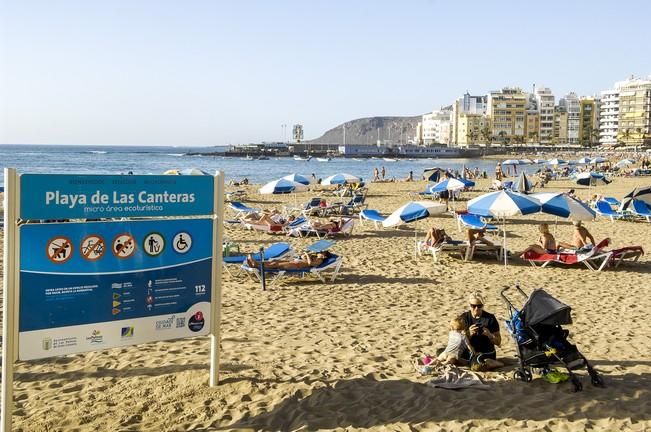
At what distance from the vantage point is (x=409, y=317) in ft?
25.5

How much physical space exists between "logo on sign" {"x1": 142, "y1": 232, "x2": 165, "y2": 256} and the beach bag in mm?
7169

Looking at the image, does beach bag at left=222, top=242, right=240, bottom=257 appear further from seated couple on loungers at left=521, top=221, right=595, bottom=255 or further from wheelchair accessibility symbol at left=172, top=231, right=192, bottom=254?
wheelchair accessibility symbol at left=172, top=231, right=192, bottom=254

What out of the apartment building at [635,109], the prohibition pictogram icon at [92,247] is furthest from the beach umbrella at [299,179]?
the apartment building at [635,109]

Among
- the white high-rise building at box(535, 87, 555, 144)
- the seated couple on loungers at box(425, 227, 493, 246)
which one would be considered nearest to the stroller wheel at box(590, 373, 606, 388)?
the seated couple on loungers at box(425, 227, 493, 246)

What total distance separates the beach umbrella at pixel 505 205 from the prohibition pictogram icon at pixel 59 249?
7671 mm

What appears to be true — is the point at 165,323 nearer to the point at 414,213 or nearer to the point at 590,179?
the point at 414,213

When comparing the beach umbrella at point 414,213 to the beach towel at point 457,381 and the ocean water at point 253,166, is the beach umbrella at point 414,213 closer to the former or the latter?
the beach towel at point 457,381

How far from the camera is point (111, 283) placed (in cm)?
464

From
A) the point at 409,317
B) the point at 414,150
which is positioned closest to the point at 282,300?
the point at 409,317

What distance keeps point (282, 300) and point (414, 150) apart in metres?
116

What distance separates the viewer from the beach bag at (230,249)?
12074 millimetres

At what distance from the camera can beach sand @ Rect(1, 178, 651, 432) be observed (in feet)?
15.4

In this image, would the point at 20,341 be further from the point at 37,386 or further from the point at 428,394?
the point at 428,394

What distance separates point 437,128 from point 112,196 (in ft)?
557
